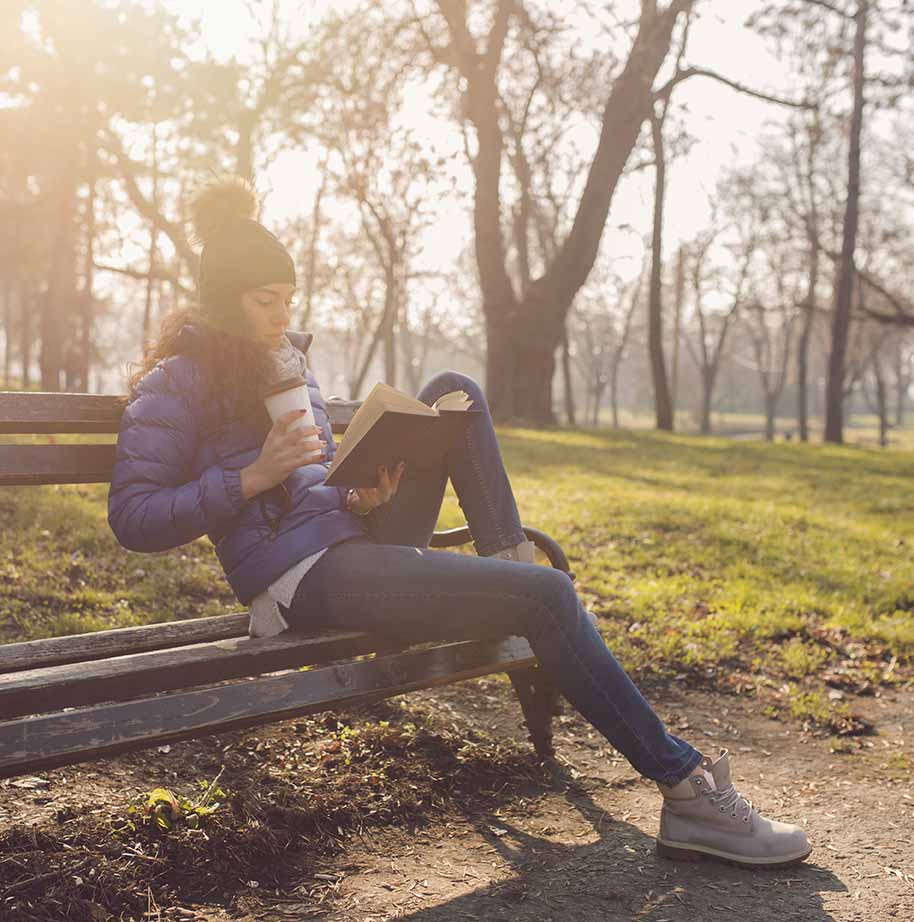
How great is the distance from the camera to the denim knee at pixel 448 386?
327 centimetres

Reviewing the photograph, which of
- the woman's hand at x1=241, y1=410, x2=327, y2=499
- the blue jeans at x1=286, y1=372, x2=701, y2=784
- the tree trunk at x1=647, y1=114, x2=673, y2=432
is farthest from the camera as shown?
the tree trunk at x1=647, y1=114, x2=673, y2=432

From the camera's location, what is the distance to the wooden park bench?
2.29 m

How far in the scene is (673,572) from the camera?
6.68 meters

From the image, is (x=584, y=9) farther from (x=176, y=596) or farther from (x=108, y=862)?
(x=108, y=862)

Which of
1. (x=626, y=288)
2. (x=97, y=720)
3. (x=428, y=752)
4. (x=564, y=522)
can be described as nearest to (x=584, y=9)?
(x=564, y=522)

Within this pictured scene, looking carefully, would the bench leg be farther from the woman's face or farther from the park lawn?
the woman's face

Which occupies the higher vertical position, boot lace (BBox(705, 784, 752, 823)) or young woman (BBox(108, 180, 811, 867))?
young woman (BBox(108, 180, 811, 867))

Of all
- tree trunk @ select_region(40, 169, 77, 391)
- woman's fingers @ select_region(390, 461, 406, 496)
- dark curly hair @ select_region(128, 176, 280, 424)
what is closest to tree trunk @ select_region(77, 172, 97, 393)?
tree trunk @ select_region(40, 169, 77, 391)

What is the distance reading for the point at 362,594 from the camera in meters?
2.83

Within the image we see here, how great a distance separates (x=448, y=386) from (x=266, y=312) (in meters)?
0.66

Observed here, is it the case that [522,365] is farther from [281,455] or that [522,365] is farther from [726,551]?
[281,455]

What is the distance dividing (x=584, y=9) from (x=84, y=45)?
9.02 m

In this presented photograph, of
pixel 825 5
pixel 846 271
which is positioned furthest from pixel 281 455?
pixel 846 271

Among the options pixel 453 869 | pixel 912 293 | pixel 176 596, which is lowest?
pixel 453 869
